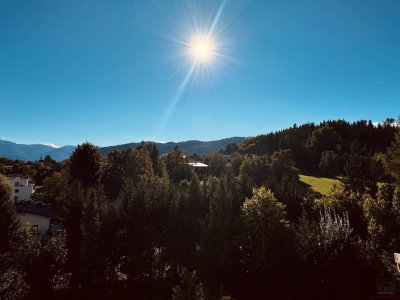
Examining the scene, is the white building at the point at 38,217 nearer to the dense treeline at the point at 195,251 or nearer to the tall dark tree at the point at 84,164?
the tall dark tree at the point at 84,164

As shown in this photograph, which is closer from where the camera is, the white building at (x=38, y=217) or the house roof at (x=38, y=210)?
the white building at (x=38, y=217)

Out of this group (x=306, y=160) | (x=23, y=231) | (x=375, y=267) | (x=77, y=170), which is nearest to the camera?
(x=375, y=267)

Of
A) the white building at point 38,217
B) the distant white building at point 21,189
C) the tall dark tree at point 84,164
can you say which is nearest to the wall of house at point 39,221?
the white building at point 38,217

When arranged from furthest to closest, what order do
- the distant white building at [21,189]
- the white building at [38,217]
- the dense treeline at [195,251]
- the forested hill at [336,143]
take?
the forested hill at [336,143] < the distant white building at [21,189] < the white building at [38,217] < the dense treeline at [195,251]

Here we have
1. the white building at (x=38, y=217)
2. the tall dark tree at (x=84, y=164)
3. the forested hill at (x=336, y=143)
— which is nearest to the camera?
the white building at (x=38, y=217)

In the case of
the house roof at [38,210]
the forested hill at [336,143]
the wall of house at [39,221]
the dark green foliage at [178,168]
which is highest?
the forested hill at [336,143]

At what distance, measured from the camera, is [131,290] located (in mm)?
22031

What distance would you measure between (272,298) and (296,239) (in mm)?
4484

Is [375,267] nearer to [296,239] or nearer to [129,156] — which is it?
[296,239]

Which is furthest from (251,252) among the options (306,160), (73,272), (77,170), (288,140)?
(288,140)

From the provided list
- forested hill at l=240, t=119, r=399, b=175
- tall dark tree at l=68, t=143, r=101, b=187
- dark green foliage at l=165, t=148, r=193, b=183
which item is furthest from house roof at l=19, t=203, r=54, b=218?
forested hill at l=240, t=119, r=399, b=175

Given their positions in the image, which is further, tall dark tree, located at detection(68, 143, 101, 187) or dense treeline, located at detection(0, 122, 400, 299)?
tall dark tree, located at detection(68, 143, 101, 187)

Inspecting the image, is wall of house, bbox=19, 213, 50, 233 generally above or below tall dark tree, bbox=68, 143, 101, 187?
below

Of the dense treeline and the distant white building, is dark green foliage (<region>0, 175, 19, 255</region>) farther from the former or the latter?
the distant white building
